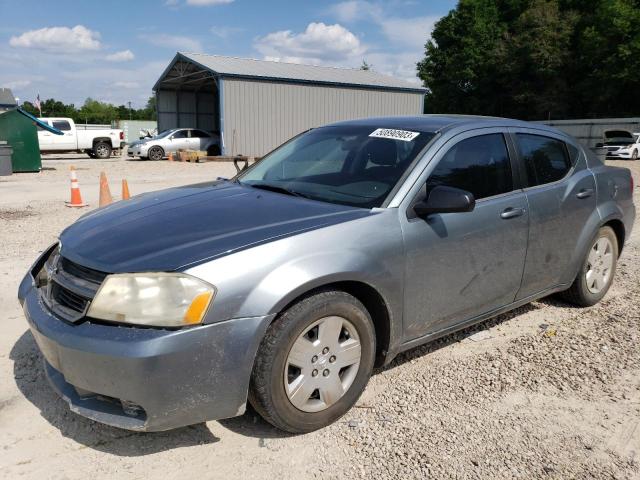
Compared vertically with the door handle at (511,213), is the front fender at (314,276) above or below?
below

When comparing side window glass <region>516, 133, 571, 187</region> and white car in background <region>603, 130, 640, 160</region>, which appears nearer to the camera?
side window glass <region>516, 133, 571, 187</region>

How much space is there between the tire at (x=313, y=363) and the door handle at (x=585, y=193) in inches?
92.7

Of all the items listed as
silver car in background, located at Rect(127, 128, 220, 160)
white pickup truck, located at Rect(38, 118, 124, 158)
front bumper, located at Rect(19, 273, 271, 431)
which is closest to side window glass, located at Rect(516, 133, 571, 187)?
front bumper, located at Rect(19, 273, 271, 431)

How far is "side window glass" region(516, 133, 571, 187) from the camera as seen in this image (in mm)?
3961

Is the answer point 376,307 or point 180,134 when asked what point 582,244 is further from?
point 180,134

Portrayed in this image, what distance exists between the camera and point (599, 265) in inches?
185

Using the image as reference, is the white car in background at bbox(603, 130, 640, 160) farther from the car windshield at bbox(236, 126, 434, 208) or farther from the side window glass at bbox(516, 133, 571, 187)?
the car windshield at bbox(236, 126, 434, 208)

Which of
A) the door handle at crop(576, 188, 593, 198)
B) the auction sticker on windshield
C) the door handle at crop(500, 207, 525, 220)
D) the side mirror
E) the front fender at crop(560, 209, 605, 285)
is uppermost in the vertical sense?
the auction sticker on windshield

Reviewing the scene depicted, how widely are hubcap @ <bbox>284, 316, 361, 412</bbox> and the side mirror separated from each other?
0.81m

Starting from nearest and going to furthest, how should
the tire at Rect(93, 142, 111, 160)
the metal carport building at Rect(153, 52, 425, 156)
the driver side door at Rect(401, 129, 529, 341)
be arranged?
the driver side door at Rect(401, 129, 529, 341) < the tire at Rect(93, 142, 111, 160) < the metal carport building at Rect(153, 52, 425, 156)

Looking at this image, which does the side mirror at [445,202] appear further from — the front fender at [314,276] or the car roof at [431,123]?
the car roof at [431,123]

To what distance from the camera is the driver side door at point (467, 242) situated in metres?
3.16

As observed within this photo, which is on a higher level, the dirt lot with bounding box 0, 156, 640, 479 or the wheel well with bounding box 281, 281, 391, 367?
the wheel well with bounding box 281, 281, 391, 367

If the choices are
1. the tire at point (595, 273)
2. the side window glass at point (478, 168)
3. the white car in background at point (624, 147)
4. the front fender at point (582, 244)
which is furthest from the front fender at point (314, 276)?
the white car in background at point (624, 147)
